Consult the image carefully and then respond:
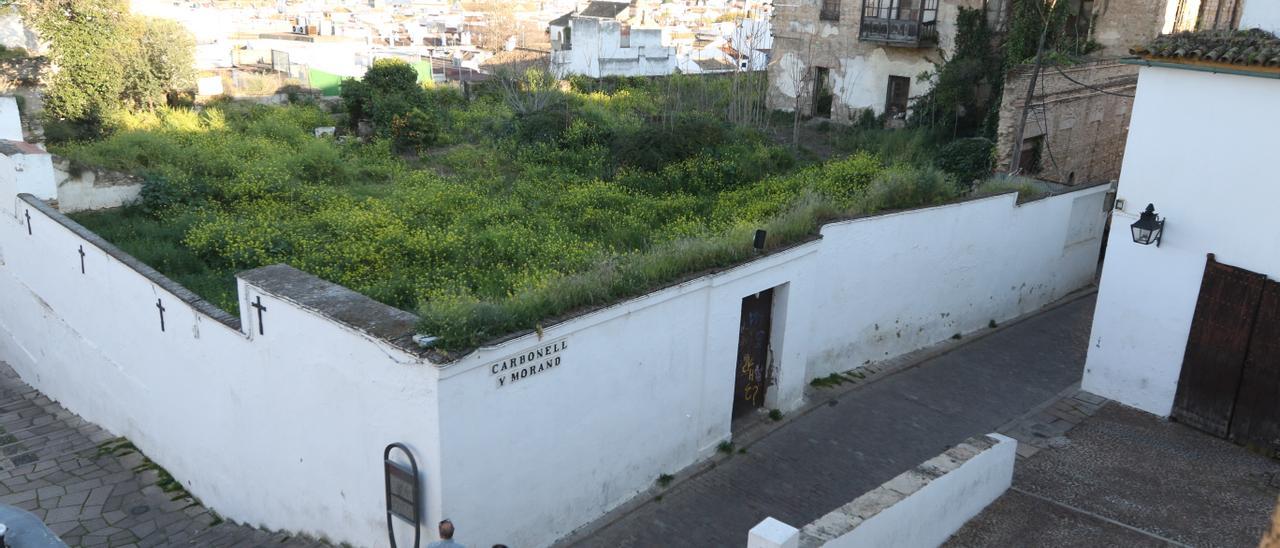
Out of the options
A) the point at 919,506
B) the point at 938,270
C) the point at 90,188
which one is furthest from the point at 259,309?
the point at 938,270

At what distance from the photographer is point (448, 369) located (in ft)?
20.8

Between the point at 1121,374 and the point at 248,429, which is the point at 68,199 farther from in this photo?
the point at 1121,374

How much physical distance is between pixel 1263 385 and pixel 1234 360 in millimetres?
364

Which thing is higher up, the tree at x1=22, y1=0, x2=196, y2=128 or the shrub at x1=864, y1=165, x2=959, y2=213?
the tree at x1=22, y1=0, x2=196, y2=128

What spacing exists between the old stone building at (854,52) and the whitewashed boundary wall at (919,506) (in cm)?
1645

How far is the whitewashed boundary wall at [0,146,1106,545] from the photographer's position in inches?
269

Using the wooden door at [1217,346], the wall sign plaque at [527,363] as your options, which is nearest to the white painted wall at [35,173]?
the wall sign plaque at [527,363]

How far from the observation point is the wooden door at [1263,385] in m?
9.10

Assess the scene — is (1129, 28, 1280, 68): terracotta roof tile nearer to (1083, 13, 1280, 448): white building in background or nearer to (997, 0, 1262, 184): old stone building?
(1083, 13, 1280, 448): white building in background

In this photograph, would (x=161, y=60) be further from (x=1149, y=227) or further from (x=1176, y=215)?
(x=1176, y=215)

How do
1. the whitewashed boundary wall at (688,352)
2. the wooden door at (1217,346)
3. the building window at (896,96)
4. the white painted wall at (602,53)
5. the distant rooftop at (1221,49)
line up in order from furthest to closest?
the white painted wall at (602,53) → the building window at (896,96) → the wooden door at (1217,346) → the distant rooftop at (1221,49) → the whitewashed boundary wall at (688,352)

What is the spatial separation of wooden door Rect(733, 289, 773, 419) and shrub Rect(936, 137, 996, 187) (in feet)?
28.7

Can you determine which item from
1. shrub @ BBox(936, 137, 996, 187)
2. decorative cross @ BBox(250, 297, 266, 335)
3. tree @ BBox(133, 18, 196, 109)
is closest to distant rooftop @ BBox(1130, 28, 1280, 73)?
shrub @ BBox(936, 137, 996, 187)

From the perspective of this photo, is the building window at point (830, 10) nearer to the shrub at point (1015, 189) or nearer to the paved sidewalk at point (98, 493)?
the shrub at point (1015, 189)
